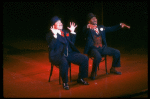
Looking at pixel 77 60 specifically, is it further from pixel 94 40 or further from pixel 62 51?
pixel 94 40

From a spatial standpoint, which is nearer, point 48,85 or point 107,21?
point 48,85

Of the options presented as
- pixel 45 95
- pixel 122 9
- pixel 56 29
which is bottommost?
pixel 45 95

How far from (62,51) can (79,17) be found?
14585 millimetres

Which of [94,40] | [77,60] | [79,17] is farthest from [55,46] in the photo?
[79,17]

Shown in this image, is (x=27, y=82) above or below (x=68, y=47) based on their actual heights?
below

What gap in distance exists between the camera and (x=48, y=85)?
5062 millimetres

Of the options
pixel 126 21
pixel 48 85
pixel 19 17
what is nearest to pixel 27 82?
pixel 48 85

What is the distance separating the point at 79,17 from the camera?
19.2 meters

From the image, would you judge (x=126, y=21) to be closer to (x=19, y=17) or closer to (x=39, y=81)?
(x=39, y=81)

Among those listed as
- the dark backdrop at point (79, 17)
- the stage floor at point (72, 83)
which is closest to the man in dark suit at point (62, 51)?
the stage floor at point (72, 83)

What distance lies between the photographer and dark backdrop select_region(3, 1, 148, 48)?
1462cm

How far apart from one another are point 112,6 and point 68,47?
43.0ft

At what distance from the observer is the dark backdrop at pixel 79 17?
1462 centimetres

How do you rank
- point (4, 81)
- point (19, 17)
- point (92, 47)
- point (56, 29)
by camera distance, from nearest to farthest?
point (56, 29) < point (4, 81) < point (92, 47) < point (19, 17)
